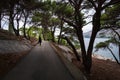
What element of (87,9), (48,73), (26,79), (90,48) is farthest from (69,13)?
(26,79)

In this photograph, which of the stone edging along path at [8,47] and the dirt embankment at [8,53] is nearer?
the dirt embankment at [8,53]

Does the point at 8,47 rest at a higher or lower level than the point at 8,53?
higher

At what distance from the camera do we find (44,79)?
770cm

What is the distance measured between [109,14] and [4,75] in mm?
11431

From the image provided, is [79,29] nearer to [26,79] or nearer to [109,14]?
[109,14]

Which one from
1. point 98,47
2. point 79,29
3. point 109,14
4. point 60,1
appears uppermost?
point 60,1

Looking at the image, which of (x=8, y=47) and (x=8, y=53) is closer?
(x=8, y=53)

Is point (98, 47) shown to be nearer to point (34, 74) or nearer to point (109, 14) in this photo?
point (109, 14)

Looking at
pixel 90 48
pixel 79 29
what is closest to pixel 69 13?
pixel 79 29

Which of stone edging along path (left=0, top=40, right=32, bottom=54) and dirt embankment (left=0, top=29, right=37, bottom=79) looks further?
stone edging along path (left=0, top=40, right=32, bottom=54)

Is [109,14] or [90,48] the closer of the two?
[90,48]

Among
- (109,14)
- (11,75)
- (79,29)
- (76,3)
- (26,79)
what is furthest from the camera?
(109,14)

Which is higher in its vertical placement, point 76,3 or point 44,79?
point 76,3

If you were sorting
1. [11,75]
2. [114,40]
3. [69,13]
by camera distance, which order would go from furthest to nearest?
[114,40], [69,13], [11,75]
